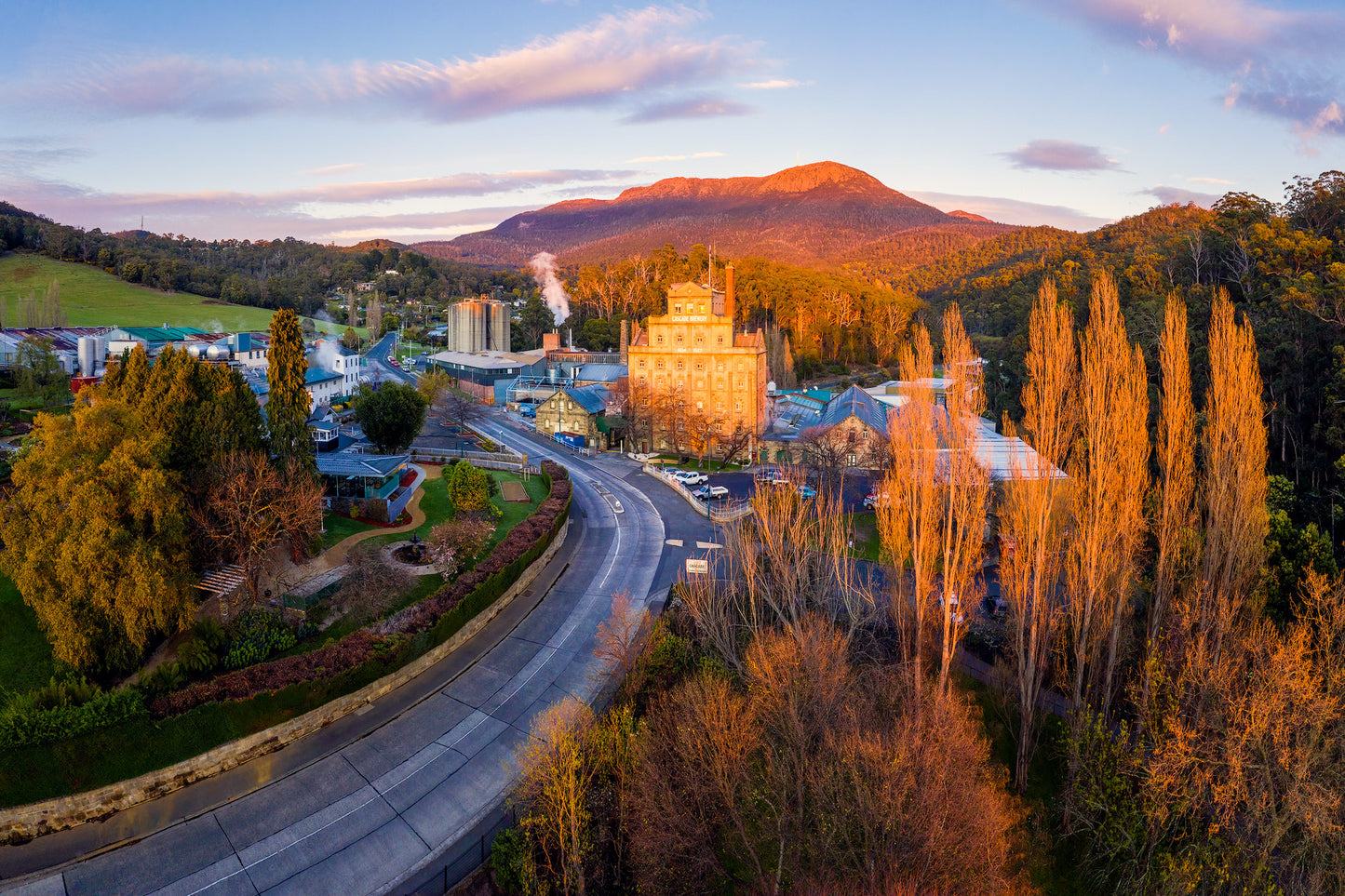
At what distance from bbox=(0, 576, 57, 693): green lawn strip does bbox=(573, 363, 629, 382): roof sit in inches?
2102

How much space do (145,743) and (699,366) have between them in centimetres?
4258

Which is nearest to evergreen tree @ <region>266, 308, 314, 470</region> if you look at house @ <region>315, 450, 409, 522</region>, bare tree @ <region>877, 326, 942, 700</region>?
house @ <region>315, 450, 409, 522</region>

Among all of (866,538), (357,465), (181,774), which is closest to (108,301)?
(357,465)

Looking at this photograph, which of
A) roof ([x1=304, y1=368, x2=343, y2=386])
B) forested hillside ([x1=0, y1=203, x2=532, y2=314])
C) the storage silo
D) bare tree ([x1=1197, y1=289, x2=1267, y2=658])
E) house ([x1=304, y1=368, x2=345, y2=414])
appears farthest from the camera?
forested hillside ([x1=0, y1=203, x2=532, y2=314])

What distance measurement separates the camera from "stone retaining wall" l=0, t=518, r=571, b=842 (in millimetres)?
14946

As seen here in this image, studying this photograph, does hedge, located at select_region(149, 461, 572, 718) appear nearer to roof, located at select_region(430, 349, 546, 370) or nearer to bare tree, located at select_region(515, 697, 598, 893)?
bare tree, located at select_region(515, 697, 598, 893)

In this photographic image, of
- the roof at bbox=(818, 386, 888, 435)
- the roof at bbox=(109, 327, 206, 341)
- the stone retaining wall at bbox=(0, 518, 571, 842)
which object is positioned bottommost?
the stone retaining wall at bbox=(0, 518, 571, 842)

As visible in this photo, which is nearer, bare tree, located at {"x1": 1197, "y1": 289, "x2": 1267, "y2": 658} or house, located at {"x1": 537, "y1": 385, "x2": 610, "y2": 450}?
bare tree, located at {"x1": 1197, "y1": 289, "x2": 1267, "y2": 658}

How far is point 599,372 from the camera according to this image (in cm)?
7369

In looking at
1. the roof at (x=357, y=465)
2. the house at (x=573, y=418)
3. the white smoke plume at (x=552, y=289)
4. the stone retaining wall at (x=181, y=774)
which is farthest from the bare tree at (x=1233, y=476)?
the white smoke plume at (x=552, y=289)

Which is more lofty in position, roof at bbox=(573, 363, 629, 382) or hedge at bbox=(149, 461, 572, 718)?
roof at bbox=(573, 363, 629, 382)

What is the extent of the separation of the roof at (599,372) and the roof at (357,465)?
40727mm

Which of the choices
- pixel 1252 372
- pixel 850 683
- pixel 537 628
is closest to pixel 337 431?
pixel 537 628

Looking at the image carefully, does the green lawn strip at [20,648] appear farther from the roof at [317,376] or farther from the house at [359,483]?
the roof at [317,376]
